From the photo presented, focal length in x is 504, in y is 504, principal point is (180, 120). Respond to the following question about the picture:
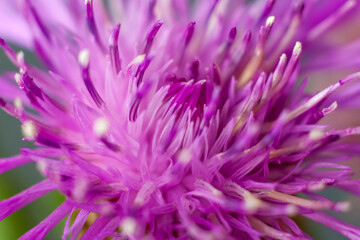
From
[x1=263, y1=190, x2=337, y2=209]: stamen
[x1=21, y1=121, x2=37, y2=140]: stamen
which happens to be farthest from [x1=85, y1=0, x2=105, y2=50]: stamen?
[x1=263, y1=190, x2=337, y2=209]: stamen

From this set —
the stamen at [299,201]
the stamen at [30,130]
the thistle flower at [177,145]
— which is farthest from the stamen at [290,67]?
the stamen at [30,130]

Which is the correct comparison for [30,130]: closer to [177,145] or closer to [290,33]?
[177,145]

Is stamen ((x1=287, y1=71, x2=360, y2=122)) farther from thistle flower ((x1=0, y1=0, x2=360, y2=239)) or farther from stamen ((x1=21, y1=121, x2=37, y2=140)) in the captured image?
stamen ((x1=21, y1=121, x2=37, y2=140))

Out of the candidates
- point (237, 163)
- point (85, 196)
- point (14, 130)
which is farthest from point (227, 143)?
point (14, 130)

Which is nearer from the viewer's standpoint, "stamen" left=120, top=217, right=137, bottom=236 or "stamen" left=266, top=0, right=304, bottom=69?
"stamen" left=120, top=217, right=137, bottom=236

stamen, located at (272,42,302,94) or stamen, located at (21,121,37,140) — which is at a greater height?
stamen, located at (272,42,302,94)

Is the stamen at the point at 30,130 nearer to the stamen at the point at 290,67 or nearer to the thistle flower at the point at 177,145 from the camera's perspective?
the thistle flower at the point at 177,145

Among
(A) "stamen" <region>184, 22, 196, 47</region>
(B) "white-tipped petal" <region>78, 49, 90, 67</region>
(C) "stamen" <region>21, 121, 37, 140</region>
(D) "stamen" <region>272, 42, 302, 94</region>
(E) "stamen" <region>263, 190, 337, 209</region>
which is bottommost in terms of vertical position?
(E) "stamen" <region>263, 190, 337, 209</region>

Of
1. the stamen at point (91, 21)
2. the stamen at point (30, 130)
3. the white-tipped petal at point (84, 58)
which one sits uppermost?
the stamen at point (91, 21)

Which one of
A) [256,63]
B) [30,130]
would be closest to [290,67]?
[256,63]
